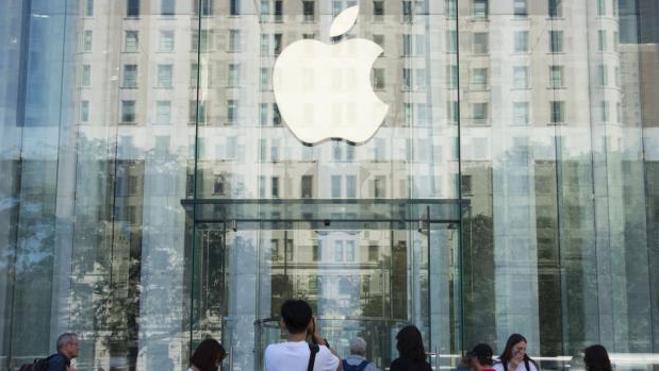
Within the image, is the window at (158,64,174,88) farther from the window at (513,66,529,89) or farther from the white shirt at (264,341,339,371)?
the white shirt at (264,341,339,371)

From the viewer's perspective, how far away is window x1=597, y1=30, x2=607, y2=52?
15.0 m

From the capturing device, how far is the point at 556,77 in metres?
15.2

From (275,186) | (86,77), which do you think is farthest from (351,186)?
(86,77)

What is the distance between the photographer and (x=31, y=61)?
14.6 metres

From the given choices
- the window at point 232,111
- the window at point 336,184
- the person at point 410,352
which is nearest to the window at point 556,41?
the window at point 336,184

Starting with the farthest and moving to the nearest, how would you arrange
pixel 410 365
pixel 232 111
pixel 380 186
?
pixel 232 111 < pixel 380 186 < pixel 410 365

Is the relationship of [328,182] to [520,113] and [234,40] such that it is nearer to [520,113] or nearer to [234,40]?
[234,40]

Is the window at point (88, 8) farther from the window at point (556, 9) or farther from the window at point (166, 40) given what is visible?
the window at point (556, 9)

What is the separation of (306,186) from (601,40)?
4.81 m

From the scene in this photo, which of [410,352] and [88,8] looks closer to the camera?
[410,352]

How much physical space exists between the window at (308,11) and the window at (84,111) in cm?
343

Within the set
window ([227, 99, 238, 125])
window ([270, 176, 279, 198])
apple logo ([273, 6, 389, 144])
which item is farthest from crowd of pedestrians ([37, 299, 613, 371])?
window ([227, 99, 238, 125])

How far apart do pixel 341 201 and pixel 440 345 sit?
2393 millimetres

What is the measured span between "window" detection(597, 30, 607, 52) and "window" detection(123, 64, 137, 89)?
22.4ft
